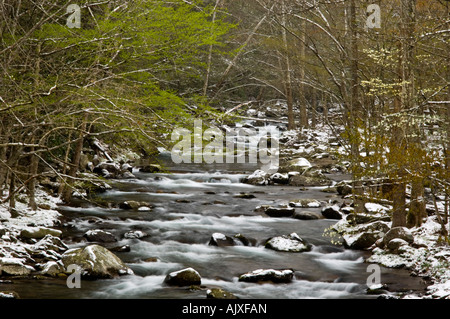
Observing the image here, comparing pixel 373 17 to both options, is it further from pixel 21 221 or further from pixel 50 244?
pixel 21 221

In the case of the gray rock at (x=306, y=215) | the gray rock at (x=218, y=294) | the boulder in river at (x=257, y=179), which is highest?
the boulder in river at (x=257, y=179)

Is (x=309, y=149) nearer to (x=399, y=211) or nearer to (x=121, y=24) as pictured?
(x=399, y=211)

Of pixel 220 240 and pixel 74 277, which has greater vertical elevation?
pixel 220 240

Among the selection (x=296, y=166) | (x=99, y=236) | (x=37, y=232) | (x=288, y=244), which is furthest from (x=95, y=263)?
(x=296, y=166)

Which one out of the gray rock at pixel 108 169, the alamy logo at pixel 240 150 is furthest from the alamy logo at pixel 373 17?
the gray rock at pixel 108 169

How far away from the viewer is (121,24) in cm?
730

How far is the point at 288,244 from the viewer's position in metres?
10.0

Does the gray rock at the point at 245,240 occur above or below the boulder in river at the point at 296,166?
below

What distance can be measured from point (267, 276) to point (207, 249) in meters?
2.34

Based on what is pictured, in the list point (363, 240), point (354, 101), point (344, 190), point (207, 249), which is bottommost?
point (207, 249)

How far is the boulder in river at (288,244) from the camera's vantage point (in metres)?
9.89

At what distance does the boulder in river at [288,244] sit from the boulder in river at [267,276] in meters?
1.67

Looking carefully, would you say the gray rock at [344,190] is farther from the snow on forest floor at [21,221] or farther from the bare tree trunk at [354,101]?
the snow on forest floor at [21,221]
